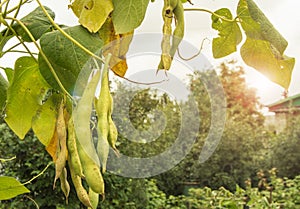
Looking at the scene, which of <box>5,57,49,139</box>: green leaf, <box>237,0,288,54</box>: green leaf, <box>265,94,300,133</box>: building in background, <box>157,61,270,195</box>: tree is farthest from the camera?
<box>265,94,300,133</box>: building in background

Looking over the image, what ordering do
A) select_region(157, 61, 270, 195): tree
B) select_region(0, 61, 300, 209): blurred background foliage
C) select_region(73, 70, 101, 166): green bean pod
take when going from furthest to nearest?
select_region(157, 61, 270, 195): tree → select_region(0, 61, 300, 209): blurred background foliage → select_region(73, 70, 101, 166): green bean pod

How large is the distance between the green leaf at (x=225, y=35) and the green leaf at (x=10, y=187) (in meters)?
0.26

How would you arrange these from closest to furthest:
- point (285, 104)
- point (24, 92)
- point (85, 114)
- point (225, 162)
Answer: point (85, 114) → point (24, 92) → point (225, 162) → point (285, 104)

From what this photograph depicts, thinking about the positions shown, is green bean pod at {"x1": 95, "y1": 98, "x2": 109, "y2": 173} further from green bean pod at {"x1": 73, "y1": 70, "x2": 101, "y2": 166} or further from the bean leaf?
the bean leaf

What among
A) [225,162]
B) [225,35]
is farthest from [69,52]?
[225,162]

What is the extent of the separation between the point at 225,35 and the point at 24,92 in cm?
23

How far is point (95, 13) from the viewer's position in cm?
36

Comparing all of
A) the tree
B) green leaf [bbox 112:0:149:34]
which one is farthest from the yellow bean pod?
the tree

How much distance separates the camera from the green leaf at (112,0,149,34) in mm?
360

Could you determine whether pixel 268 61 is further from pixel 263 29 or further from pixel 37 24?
pixel 37 24

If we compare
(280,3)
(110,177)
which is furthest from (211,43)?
(110,177)

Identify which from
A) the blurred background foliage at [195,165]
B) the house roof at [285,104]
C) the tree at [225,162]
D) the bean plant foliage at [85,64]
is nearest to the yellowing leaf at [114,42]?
the bean plant foliage at [85,64]

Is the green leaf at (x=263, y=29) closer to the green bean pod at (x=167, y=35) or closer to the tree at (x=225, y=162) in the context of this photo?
the green bean pod at (x=167, y=35)

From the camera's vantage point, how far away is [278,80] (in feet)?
1.51
